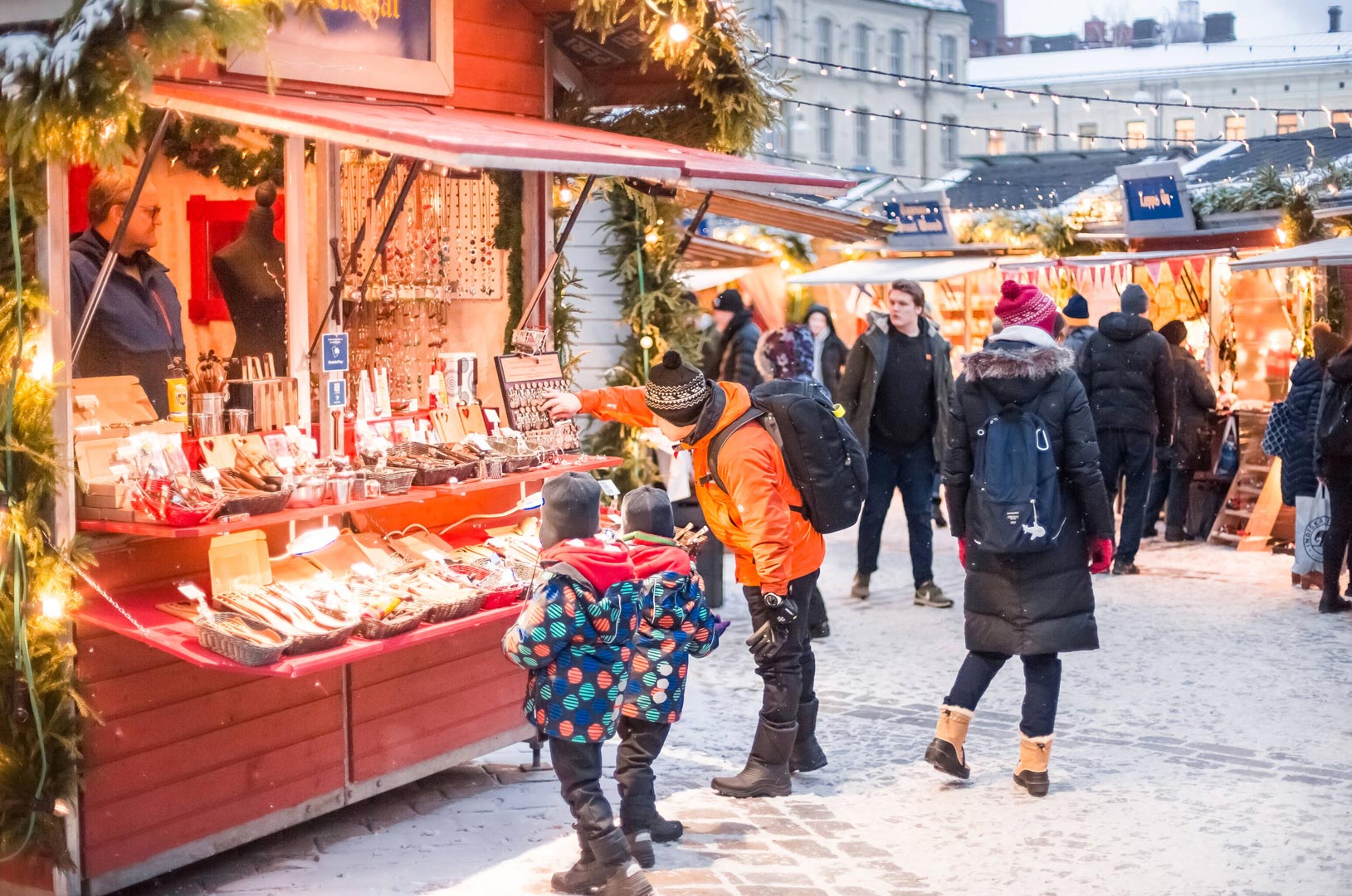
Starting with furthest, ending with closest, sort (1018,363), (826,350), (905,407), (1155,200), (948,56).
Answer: (948,56) < (1155,200) < (826,350) < (905,407) < (1018,363)

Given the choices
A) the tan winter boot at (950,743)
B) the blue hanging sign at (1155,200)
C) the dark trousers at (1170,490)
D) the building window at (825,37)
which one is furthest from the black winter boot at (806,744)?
the building window at (825,37)

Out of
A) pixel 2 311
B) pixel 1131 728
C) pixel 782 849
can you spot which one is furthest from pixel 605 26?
pixel 1131 728

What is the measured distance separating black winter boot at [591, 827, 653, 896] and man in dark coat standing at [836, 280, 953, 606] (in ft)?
16.3

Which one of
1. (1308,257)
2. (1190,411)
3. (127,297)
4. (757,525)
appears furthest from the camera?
(1190,411)

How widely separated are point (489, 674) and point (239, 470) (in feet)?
5.75

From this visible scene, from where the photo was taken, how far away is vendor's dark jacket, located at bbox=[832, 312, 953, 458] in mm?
9477

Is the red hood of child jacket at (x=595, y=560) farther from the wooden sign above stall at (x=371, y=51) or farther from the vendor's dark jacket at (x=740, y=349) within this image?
the vendor's dark jacket at (x=740, y=349)

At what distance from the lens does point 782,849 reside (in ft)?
17.4

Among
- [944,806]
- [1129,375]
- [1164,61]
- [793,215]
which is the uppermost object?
[1164,61]

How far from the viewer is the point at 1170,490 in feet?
41.6

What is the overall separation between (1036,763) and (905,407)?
12.6 feet

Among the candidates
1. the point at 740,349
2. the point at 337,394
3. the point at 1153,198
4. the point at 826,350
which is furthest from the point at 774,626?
the point at 1153,198

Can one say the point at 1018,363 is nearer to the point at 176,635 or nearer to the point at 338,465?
the point at 338,465

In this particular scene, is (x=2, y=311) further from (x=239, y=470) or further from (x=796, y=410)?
(x=796, y=410)
